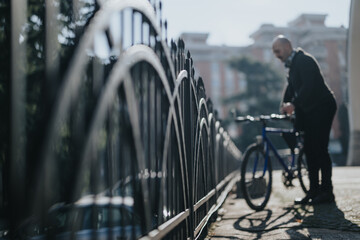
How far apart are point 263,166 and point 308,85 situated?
3.47ft

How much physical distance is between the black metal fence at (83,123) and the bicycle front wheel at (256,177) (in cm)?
221

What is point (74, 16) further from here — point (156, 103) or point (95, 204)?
point (156, 103)

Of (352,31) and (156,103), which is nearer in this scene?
(156,103)

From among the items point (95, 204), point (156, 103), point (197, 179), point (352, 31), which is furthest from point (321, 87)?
point (352, 31)

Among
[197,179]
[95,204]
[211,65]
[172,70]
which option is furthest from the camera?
[211,65]

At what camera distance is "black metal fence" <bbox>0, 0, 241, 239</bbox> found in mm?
909

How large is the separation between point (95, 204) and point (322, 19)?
2636 inches

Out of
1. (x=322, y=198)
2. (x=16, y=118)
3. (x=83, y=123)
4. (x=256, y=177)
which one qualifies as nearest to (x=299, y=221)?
(x=322, y=198)

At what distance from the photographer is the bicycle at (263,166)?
14.5 feet

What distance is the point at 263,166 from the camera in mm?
4730

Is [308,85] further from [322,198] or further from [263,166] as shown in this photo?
[322,198]

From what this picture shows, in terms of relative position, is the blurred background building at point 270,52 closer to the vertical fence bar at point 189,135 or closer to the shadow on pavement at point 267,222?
the shadow on pavement at point 267,222

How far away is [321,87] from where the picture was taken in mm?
4457

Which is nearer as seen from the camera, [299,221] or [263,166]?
[299,221]
